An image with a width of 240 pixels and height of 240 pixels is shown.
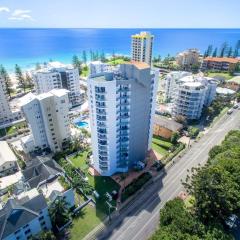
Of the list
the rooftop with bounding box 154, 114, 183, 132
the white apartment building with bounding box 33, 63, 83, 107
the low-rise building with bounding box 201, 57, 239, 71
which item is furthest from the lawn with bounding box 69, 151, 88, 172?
the low-rise building with bounding box 201, 57, 239, 71

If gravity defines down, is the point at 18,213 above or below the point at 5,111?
above

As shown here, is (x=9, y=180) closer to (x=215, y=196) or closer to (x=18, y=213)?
(x=18, y=213)

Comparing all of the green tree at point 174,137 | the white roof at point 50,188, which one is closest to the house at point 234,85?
the green tree at point 174,137

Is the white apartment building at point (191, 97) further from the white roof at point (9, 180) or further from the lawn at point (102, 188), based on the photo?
the white roof at point (9, 180)

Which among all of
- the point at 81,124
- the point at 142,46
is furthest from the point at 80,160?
the point at 142,46

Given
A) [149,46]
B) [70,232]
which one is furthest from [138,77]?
[149,46]
